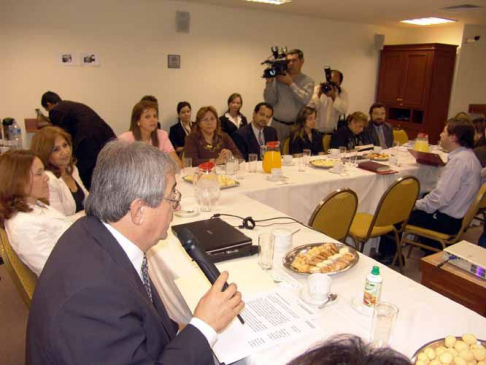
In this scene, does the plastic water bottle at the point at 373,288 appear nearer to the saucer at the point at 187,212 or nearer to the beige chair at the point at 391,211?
the saucer at the point at 187,212

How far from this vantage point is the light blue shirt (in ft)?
9.38

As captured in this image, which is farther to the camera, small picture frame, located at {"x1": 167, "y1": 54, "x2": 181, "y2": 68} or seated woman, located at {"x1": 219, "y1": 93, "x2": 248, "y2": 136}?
seated woman, located at {"x1": 219, "y1": 93, "x2": 248, "y2": 136}

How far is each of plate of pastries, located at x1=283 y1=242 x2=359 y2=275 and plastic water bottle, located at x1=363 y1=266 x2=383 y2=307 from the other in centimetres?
19

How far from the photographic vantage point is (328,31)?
6840mm

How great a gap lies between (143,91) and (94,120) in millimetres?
1616

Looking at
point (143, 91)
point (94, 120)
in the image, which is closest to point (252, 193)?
point (94, 120)

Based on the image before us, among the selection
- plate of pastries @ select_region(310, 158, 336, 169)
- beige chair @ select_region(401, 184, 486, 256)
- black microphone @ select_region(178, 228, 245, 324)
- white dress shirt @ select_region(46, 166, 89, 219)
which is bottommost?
beige chair @ select_region(401, 184, 486, 256)

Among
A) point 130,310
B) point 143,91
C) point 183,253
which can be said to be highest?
point 143,91

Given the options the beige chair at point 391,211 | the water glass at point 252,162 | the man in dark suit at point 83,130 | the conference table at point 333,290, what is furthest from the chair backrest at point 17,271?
the man in dark suit at point 83,130

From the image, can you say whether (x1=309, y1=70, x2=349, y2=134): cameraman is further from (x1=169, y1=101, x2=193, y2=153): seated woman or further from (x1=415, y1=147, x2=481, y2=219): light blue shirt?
(x1=415, y1=147, x2=481, y2=219): light blue shirt

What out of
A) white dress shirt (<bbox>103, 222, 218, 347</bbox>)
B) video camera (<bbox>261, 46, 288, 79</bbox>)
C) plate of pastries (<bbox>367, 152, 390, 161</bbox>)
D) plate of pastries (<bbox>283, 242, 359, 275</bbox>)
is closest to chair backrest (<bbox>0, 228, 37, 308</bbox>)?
white dress shirt (<bbox>103, 222, 218, 347</bbox>)

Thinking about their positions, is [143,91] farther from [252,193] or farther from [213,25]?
[252,193]

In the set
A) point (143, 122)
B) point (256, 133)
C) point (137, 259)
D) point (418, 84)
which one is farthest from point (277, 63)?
point (418, 84)

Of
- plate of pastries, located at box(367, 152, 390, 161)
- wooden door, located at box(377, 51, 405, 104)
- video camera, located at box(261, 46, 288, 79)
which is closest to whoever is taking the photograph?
plate of pastries, located at box(367, 152, 390, 161)
